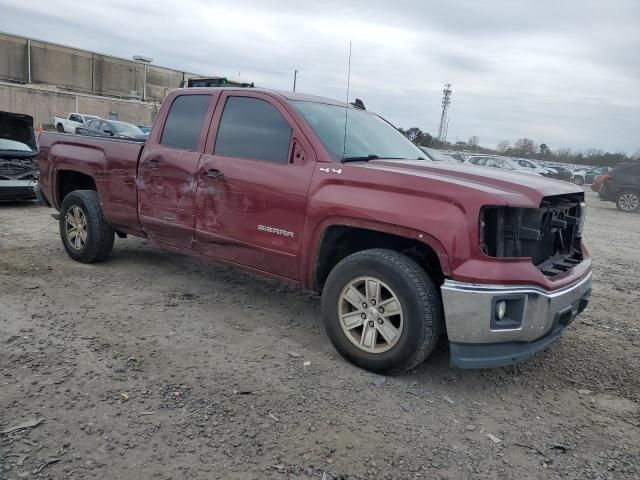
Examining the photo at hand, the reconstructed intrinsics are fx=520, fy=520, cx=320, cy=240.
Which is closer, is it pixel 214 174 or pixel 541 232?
pixel 541 232

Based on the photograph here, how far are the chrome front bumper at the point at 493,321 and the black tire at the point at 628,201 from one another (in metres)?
16.0

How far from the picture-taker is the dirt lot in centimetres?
255

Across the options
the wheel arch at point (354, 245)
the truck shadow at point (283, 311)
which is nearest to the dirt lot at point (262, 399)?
the truck shadow at point (283, 311)

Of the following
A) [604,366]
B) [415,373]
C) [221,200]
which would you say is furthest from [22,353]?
[604,366]

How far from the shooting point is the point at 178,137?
185 inches

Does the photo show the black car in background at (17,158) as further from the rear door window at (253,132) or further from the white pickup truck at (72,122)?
the white pickup truck at (72,122)

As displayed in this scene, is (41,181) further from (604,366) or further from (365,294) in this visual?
(604,366)

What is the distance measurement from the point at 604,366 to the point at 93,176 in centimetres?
497

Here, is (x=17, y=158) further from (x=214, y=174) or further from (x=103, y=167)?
(x=214, y=174)

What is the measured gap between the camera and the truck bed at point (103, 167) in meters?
5.02

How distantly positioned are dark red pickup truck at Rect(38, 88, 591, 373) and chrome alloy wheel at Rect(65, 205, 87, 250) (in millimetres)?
490

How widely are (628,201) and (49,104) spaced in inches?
1680

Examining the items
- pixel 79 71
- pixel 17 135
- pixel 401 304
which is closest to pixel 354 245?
pixel 401 304

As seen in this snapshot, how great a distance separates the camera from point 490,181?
3408 mm
